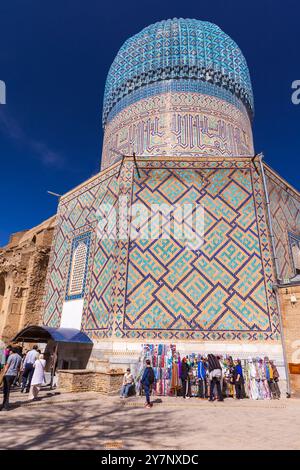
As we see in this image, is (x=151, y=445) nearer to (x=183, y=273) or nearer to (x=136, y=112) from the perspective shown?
(x=183, y=273)

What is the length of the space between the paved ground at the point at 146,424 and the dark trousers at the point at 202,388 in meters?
0.37

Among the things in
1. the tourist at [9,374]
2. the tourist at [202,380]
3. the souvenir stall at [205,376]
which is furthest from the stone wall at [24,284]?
the tourist at [202,380]


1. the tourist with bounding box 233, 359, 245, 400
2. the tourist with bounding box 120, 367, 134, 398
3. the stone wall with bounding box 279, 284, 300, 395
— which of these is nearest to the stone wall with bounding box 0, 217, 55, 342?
the tourist with bounding box 120, 367, 134, 398

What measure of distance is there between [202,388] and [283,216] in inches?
252

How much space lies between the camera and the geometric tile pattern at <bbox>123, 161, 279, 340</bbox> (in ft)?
27.7

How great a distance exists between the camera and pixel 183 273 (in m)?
8.99

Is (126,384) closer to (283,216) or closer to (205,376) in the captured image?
(205,376)

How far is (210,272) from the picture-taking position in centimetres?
897

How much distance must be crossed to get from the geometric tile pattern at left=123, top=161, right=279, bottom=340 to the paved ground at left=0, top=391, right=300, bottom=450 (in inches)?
75.3

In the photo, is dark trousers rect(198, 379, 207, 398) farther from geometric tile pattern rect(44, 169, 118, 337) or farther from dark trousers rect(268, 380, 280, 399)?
geometric tile pattern rect(44, 169, 118, 337)

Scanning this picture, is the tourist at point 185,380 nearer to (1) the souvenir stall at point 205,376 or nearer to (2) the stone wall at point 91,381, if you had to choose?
(1) the souvenir stall at point 205,376

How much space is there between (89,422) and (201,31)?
17.2m

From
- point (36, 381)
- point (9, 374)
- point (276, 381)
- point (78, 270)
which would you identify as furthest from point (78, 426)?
point (78, 270)
